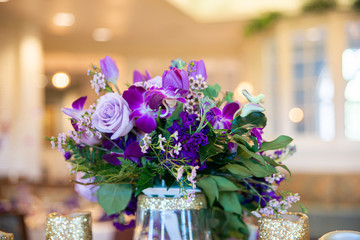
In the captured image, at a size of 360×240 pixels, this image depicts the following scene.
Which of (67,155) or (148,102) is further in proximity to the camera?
(67,155)

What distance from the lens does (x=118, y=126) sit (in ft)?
2.17

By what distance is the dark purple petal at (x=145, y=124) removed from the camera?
65 cm

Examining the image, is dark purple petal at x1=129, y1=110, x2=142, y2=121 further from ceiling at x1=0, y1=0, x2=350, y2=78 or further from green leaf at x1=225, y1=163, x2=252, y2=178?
ceiling at x1=0, y1=0, x2=350, y2=78

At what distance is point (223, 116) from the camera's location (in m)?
0.73

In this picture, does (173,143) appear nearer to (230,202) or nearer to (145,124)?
(145,124)

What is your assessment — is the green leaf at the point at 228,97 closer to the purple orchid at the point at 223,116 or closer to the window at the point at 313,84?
the purple orchid at the point at 223,116

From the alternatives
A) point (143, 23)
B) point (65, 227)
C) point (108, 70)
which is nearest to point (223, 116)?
point (108, 70)

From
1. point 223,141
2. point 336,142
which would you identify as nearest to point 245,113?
point 223,141

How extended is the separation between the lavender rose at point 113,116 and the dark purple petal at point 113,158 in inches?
2.2

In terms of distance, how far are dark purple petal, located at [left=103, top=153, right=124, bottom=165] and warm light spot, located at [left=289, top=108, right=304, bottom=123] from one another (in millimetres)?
5582

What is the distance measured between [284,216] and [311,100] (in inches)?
218

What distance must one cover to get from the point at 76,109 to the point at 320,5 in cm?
563

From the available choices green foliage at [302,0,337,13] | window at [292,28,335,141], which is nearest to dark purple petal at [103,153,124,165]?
window at [292,28,335,141]

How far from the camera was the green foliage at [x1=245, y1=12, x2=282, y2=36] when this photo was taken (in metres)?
5.98
